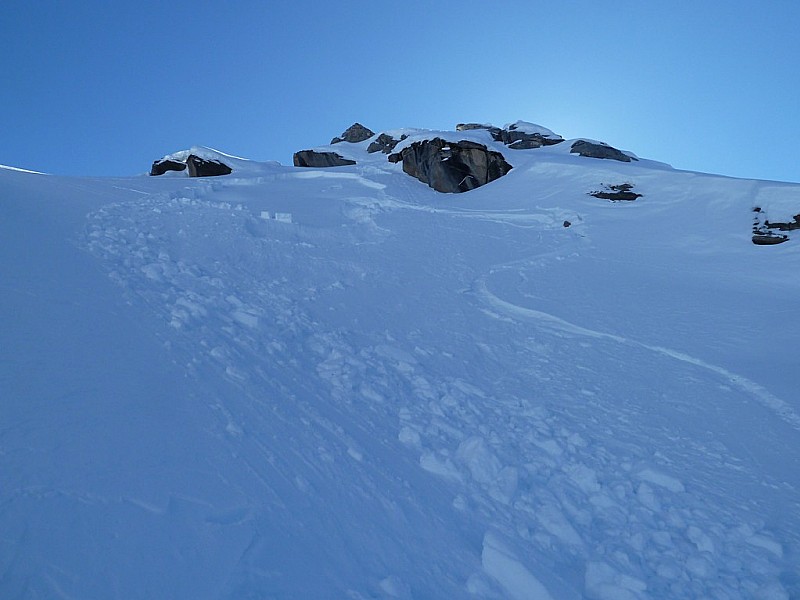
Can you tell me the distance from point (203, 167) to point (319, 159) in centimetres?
1122

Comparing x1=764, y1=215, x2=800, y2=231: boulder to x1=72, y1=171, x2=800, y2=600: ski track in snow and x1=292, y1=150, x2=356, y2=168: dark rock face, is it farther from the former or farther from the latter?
x1=292, y1=150, x2=356, y2=168: dark rock face

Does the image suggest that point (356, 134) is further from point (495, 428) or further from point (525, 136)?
point (495, 428)

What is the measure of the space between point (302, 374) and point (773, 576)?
13.7 feet

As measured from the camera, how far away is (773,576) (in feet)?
9.63

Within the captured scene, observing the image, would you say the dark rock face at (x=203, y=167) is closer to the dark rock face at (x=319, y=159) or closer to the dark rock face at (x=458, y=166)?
the dark rock face at (x=319, y=159)

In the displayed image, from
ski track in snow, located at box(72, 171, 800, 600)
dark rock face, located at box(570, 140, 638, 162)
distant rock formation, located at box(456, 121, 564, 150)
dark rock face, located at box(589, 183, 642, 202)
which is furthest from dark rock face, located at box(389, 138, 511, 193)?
ski track in snow, located at box(72, 171, 800, 600)

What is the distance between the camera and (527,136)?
3575 centimetres

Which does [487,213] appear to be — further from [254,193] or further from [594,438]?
[594,438]

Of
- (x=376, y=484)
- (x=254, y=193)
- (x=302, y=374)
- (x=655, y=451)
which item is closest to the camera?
(x=376, y=484)

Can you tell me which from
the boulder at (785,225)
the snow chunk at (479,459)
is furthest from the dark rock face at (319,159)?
the snow chunk at (479,459)

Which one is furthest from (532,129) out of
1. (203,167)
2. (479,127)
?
(203,167)

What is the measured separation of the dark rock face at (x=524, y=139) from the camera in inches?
1347

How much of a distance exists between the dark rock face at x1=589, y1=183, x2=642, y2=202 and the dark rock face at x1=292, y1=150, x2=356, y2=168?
23.6 m

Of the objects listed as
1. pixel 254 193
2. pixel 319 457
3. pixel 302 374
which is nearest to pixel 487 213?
pixel 254 193
